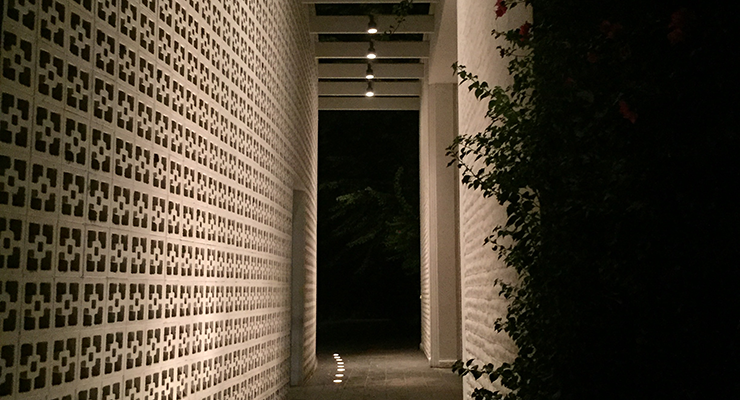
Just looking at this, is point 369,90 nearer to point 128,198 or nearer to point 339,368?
point 339,368

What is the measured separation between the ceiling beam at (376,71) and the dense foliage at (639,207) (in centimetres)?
751

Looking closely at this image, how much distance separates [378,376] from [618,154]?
6.53 m

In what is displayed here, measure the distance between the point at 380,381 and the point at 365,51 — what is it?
434 cm

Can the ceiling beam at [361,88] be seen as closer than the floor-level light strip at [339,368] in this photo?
No

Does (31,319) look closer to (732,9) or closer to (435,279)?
(732,9)

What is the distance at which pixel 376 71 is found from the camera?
986cm

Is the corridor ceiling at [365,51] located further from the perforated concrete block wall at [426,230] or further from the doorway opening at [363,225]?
the doorway opening at [363,225]

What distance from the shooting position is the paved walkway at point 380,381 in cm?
679

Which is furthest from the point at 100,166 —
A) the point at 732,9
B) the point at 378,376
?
the point at 378,376

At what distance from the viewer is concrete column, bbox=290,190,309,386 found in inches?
283

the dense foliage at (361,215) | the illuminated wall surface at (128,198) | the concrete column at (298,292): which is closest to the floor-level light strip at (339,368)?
the concrete column at (298,292)

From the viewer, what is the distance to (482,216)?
4109 millimetres

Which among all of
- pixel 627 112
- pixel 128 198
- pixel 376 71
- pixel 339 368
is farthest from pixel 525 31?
pixel 376 71

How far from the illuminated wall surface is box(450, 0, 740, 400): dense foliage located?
1454 millimetres
